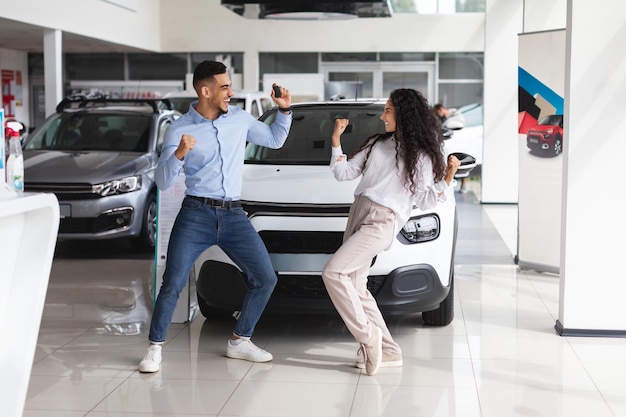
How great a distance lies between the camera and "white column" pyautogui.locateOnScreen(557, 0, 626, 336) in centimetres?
591

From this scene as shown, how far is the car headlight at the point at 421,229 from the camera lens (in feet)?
18.3

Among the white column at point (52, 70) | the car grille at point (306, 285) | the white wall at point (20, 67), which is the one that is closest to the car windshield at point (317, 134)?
the car grille at point (306, 285)

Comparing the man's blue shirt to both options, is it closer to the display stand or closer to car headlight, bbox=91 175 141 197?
the display stand

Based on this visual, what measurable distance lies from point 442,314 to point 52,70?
9.65 m

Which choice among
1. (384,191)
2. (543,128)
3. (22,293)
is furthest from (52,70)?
(22,293)

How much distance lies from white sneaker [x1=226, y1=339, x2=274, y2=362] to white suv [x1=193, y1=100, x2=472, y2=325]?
0.27m

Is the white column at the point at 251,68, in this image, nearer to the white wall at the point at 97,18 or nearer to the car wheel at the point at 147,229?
the white wall at the point at 97,18

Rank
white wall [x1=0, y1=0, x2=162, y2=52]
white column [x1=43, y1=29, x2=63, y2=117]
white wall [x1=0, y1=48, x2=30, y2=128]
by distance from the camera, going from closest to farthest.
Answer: white wall [x1=0, y1=0, x2=162, y2=52] < white column [x1=43, y1=29, x2=63, y2=117] < white wall [x1=0, y1=48, x2=30, y2=128]

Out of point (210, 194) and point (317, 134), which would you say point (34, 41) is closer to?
point (317, 134)

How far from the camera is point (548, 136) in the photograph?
8242 mm

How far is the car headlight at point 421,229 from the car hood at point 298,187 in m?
0.39

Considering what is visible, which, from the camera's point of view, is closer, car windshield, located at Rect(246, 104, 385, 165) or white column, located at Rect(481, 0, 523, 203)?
car windshield, located at Rect(246, 104, 385, 165)

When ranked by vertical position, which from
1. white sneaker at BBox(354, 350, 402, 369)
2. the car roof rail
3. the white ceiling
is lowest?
white sneaker at BBox(354, 350, 402, 369)

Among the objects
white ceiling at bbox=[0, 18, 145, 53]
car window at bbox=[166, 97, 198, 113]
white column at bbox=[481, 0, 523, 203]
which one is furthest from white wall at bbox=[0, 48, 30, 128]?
white column at bbox=[481, 0, 523, 203]
